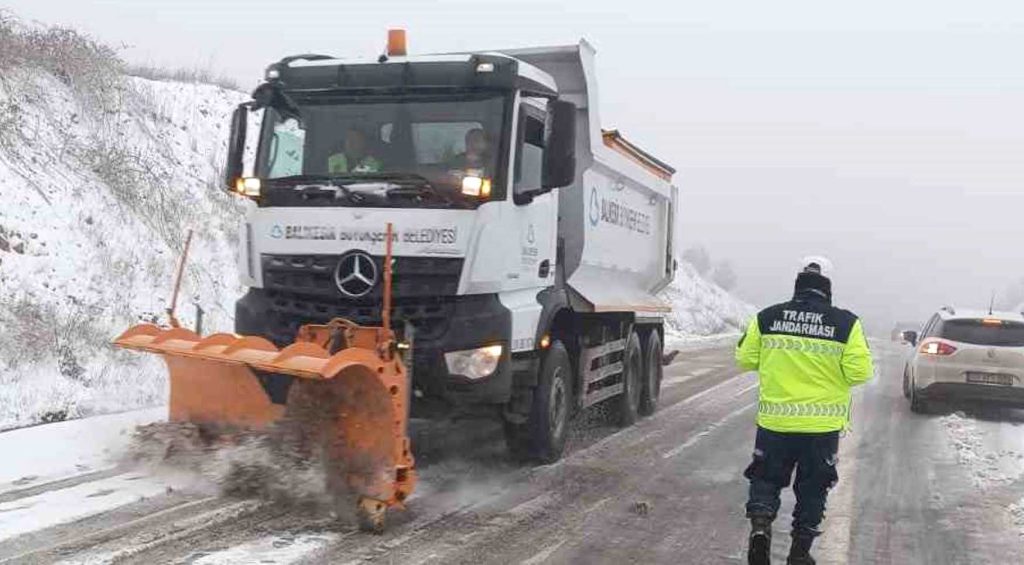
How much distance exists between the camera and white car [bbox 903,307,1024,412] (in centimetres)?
1170

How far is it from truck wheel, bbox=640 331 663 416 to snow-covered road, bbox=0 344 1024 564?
1.64 m

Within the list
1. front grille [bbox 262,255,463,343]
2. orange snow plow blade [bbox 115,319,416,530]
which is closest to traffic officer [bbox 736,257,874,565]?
orange snow plow blade [bbox 115,319,416,530]

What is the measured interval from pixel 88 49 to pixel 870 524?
16117 millimetres

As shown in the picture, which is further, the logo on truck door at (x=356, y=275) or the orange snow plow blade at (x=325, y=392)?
the logo on truck door at (x=356, y=275)

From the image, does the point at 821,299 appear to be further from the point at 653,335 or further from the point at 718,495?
the point at 653,335

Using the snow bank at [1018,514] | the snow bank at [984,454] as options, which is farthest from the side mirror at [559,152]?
the snow bank at [984,454]

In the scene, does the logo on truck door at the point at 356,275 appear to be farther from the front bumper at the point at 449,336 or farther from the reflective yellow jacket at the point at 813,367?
the reflective yellow jacket at the point at 813,367

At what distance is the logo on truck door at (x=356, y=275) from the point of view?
20.6 feet

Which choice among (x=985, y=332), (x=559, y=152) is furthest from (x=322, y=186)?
(x=985, y=332)

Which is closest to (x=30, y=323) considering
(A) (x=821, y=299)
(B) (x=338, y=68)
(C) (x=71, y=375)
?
(C) (x=71, y=375)

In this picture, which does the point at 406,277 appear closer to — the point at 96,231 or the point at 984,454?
the point at 984,454

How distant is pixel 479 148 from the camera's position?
666 centimetres

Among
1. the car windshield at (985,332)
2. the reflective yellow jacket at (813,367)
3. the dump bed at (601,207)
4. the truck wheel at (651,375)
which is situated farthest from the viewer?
the car windshield at (985,332)

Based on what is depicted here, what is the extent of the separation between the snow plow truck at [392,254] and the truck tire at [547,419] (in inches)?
0.8
